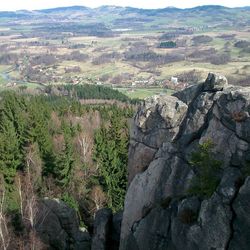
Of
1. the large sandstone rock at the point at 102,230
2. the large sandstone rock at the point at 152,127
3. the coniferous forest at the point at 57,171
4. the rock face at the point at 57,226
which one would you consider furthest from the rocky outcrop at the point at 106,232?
the coniferous forest at the point at 57,171

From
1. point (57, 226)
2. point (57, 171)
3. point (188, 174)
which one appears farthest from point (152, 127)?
point (57, 171)

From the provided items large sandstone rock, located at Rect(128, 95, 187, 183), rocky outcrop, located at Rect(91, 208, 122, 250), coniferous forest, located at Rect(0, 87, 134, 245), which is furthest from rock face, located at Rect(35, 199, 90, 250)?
large sandstone rock, located at Rect(128, 95, 187, 183)

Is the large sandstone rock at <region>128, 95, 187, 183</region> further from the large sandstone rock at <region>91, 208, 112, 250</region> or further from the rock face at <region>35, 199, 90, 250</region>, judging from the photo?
the rock face at <region>35, 199, 90, 250</region>

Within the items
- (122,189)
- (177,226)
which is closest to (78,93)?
(122,189)

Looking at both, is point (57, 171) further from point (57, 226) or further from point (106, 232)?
point (106, 232)

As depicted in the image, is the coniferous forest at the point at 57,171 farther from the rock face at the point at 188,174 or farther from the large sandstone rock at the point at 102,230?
the rock face at the point at 188,174

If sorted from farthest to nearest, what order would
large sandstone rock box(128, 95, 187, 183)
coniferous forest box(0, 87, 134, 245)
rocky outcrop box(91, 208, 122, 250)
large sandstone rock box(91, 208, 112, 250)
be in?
coniferous forest box(0, 87, 134, 245)
rocky outcrop box(91, 208, 122, 250)
large sandstone rock box(91, 208, 112, 250)
large sandstone rock box(128, 95, 187, 183)
